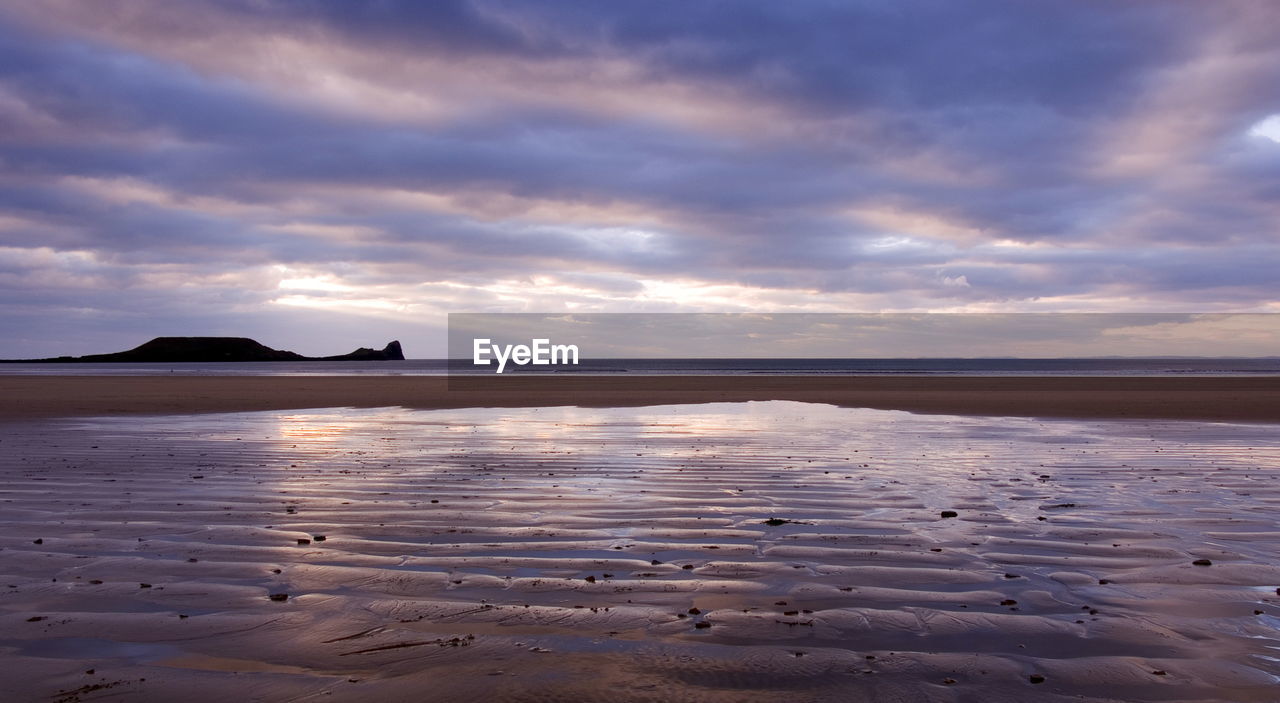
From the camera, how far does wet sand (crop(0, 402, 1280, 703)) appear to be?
422 centimetres

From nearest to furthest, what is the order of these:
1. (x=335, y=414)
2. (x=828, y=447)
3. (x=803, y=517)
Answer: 1. (x=803, y=517)
2. (x=828, y=447)
3. (x=335, y=414)

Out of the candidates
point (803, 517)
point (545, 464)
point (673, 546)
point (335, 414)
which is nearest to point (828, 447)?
point (545, 464)

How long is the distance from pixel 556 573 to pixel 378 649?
1.88 metres

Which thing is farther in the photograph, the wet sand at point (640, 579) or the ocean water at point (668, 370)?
the ocean water at point (668, 370)

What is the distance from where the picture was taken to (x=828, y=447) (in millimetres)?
15359

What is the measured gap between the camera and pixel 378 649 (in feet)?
15.1

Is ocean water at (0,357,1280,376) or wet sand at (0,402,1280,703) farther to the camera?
ocean water at (0,357,1280,376)

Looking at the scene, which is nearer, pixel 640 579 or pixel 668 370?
pixel 640 579

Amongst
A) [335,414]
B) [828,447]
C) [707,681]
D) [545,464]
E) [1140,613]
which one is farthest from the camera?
[335,414]

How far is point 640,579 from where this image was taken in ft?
20.0

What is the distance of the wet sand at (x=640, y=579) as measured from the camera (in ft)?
13.9

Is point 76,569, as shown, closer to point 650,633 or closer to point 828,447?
point 650,633

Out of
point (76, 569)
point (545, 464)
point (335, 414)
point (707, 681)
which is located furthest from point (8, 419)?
point (707, 681)

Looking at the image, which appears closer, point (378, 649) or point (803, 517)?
point (378, 649)
